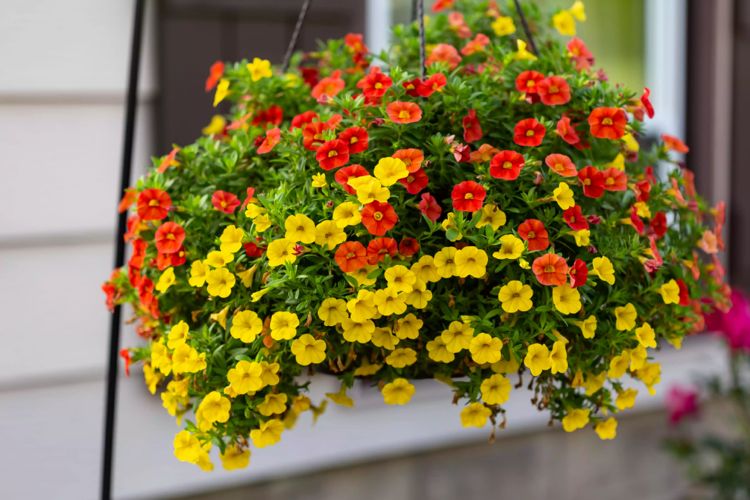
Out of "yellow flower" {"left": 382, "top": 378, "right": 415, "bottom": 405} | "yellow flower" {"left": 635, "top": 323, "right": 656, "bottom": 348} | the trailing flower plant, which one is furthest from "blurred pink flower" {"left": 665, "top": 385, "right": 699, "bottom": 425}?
"yellow flower" {"left": 382, "top": 378, "right": 415, "bottom": 405}

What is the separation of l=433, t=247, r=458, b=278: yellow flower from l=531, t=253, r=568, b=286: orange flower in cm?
9

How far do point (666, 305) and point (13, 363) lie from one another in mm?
1386

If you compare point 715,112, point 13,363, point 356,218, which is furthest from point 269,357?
point 715,112

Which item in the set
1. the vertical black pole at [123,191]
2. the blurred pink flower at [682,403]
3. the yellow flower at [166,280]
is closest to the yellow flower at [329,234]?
the yellow flower at [166,280]

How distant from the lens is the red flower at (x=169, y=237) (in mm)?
1009

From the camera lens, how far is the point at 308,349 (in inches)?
35.5

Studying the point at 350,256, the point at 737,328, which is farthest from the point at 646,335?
the point at 737,328

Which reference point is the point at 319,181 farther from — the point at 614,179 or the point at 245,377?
the point at 614,179

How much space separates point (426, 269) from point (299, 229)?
145mm

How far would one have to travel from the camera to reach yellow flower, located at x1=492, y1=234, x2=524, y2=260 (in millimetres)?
889

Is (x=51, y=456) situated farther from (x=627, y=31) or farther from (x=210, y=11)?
(x=627, y=31)

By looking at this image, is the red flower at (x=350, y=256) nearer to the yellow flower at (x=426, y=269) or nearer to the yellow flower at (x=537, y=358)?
the yellow flower at (x=426, y=269)

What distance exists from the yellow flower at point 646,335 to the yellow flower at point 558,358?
0.36 feet

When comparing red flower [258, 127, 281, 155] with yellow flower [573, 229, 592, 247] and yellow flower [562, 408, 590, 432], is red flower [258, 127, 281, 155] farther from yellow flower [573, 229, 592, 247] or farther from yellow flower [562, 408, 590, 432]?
yellow flower [562, 408, 590, 432]
